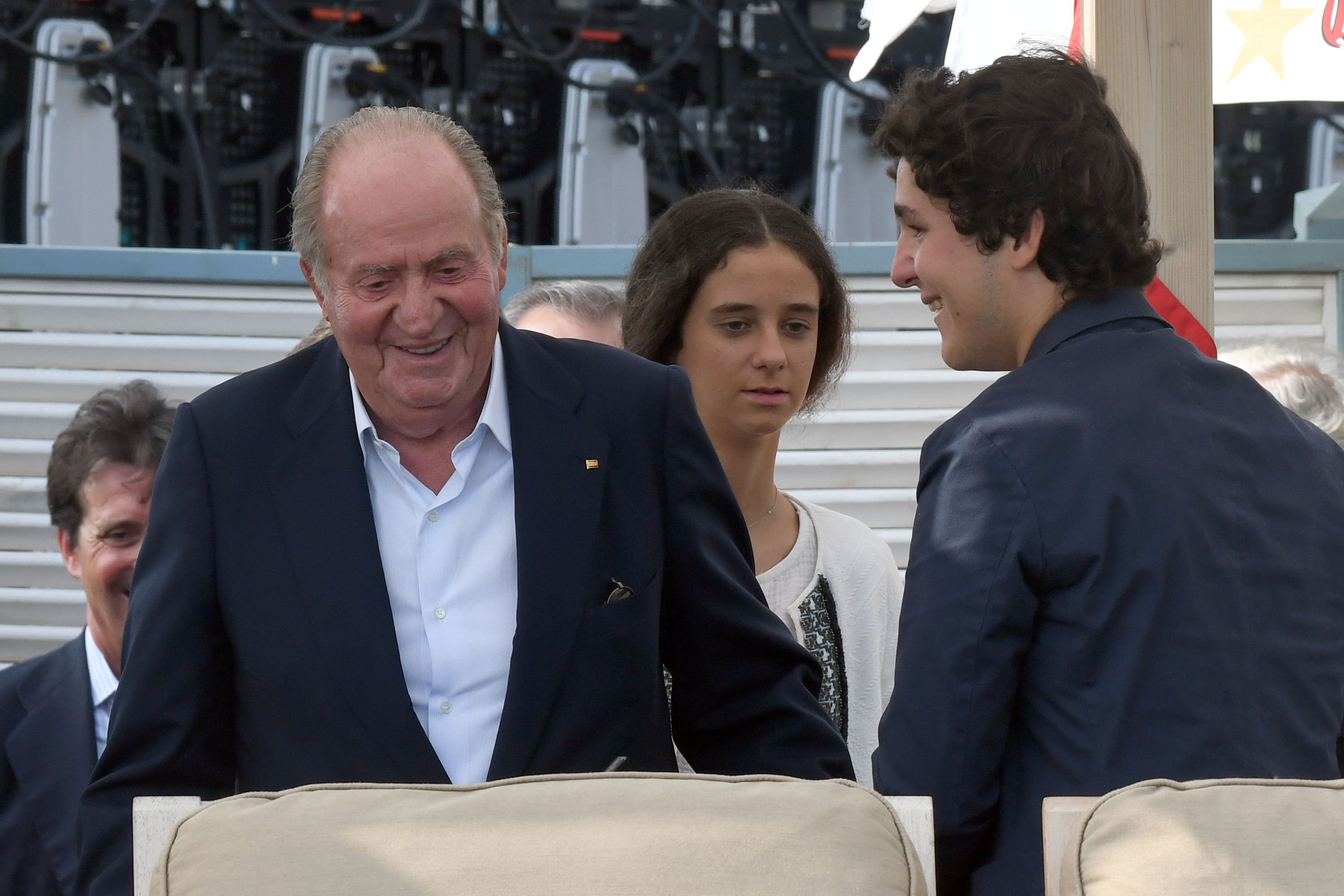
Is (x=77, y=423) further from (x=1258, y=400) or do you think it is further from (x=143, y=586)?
(x=1258, y=400)

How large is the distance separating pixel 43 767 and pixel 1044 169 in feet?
5.30

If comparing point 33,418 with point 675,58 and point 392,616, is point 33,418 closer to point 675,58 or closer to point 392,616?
point 392,616

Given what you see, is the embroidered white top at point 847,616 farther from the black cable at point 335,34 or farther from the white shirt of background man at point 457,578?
the black cable at point 335,34

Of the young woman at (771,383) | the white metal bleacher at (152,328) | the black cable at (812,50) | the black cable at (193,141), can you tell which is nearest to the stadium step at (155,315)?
the white metal bleacher at (152,328)

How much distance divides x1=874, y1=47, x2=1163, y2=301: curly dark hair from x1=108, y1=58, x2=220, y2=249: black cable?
414 cm

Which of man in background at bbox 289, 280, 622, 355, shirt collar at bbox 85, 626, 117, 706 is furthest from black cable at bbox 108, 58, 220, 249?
shirt collar at bbox 85, 626, 117, 706

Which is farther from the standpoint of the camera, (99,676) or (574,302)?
(574,302)

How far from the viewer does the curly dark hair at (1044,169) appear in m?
1.55

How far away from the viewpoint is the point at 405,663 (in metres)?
1.51

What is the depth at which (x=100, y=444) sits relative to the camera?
2.31 metres

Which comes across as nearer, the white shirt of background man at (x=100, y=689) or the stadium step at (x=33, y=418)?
the white shirt of background man at (x=100, y=689)

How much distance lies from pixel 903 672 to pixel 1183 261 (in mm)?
857

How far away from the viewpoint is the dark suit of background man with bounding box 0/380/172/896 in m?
2.03

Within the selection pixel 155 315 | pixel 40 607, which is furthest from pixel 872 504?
pixel 40 607
